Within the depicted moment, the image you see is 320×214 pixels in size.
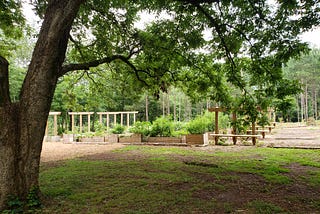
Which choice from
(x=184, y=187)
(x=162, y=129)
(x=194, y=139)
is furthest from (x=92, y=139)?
(x=184, y=187)

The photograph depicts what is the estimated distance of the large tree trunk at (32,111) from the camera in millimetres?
3438

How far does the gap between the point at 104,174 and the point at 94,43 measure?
4132mm

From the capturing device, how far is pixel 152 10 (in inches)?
255

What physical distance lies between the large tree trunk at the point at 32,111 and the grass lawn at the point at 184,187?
0.62m

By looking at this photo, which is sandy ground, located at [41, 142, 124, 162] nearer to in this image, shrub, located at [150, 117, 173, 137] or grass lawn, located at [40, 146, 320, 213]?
grass lawn, located at [40, 146, 320, 213]

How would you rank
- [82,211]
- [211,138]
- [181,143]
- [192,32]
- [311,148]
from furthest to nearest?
[211,138] < [181,143] < [311,148] < [192,32] < [82,211]

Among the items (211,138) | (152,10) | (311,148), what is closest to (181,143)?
(211,138)

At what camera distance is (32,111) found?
141 inches

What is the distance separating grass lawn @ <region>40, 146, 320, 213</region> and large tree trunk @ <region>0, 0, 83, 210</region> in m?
0.62

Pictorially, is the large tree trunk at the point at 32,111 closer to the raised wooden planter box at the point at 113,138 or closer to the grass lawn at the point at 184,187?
the grass lawn at the point at 184,187

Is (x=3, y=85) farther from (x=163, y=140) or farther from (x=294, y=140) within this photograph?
(x=294, y=140)

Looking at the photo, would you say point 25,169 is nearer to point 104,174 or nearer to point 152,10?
point 104,174

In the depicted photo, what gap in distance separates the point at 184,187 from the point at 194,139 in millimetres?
6737

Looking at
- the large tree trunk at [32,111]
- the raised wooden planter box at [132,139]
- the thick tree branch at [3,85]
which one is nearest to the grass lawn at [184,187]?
the large tree trunk at [32,111]
